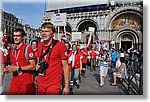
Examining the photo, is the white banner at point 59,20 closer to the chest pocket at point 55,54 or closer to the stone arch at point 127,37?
the chest pocket at point 55,54

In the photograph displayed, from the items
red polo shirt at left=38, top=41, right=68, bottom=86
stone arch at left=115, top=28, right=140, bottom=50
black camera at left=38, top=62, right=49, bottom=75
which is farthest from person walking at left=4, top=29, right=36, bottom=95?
stone arch at left=115, top=28, right=140, bottom=50

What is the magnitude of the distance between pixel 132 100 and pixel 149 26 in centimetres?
134

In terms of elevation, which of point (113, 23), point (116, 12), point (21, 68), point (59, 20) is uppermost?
point (116, 12)

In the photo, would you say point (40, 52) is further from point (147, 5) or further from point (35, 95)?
point (147, 5)

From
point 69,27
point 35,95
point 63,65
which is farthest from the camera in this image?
point 69,27

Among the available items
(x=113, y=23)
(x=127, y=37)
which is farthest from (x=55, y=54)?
(x=127, y=37)

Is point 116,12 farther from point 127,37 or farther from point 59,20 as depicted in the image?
point 59,20

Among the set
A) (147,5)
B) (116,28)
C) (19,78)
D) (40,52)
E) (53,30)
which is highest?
(116,28)

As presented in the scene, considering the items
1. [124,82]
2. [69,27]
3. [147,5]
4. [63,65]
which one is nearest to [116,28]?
[69,27]

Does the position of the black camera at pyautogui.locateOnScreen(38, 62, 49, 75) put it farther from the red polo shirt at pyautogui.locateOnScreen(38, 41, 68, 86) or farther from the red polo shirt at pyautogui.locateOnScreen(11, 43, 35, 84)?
the red polo shirt at pyautogui.locateOnScreen(11, 43, 35, 84)

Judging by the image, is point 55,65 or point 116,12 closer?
point 55,65

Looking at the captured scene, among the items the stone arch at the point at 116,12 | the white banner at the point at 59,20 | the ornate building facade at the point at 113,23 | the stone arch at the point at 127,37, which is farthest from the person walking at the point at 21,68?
the stone arch at the point at 127,37

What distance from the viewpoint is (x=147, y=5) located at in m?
3.48

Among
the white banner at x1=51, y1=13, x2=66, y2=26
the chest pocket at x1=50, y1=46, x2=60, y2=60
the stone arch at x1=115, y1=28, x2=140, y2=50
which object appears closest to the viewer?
the chest pocket at x1=50, y1=46, x2=60, y2=60
